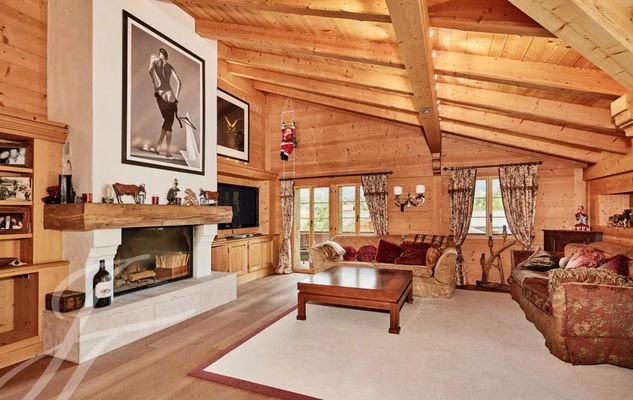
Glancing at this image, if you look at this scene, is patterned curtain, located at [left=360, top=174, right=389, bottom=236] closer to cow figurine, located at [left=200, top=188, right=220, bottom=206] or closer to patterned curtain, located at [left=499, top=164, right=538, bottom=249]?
patterned curtain, located at [left=499, top=164, right=538, bottom=249]

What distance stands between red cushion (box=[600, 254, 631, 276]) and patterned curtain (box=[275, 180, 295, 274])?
544 centimetres

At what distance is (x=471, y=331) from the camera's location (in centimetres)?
369

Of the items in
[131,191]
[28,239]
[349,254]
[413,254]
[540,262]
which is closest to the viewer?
[28,239]

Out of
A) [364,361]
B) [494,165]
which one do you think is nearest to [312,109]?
[494,165]

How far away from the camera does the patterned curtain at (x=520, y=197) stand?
563 cm

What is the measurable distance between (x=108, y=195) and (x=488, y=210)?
6.17 metres

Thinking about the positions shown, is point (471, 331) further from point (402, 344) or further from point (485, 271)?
point (485, 271)

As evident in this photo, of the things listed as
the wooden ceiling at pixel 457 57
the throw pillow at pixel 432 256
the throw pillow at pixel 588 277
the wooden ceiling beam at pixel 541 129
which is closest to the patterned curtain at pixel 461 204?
the throw pillow at pixel 432 256

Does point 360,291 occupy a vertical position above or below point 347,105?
below

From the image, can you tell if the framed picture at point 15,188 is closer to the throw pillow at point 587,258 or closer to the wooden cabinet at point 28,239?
the wooden cabinet at point 28,239

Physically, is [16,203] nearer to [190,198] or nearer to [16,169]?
[16,169]

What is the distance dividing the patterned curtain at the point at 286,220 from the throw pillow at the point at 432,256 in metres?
3.21

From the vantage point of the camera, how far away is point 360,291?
3818 mm

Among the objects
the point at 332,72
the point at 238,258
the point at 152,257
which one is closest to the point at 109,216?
the point at 152,257
